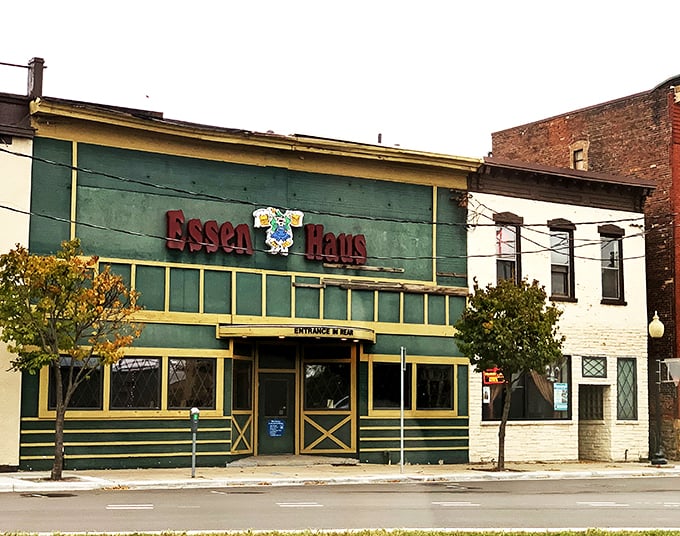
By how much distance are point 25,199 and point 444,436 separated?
12.4 meters

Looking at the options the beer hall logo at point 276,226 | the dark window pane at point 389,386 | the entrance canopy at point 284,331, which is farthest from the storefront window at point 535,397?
the beer hall logo at point 276,226

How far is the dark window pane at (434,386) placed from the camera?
103ft

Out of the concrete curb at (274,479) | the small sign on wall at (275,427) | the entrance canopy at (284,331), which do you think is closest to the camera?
the concrete curb at (274,479)

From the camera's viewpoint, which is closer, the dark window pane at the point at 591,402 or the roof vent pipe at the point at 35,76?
the roof vent pipe at the point at 35,76

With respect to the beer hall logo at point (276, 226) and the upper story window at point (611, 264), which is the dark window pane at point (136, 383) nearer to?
the beer hall logo at point (276, 226)

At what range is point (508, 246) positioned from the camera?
1313 inches

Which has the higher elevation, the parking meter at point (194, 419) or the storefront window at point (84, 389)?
the storefront window at point (84, 389)

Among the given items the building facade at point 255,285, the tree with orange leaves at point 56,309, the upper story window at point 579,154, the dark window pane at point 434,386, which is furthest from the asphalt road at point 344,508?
the upper story window at point 579,154

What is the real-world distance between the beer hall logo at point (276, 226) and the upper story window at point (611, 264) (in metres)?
10.5

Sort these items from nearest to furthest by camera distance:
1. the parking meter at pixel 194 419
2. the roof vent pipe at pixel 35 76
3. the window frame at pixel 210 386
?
1. the parking meter at pixel 194 419
2. the roof vent pipe at pixel 35 76
3. the window frame at pixel 210 386

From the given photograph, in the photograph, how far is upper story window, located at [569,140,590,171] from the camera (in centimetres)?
3953

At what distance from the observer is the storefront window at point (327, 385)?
3028 cm

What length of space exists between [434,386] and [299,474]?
6.26 metres

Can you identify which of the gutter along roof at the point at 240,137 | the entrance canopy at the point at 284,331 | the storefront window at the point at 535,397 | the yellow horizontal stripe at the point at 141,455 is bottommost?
the yellow horizontal stripe at the point at 141,455
